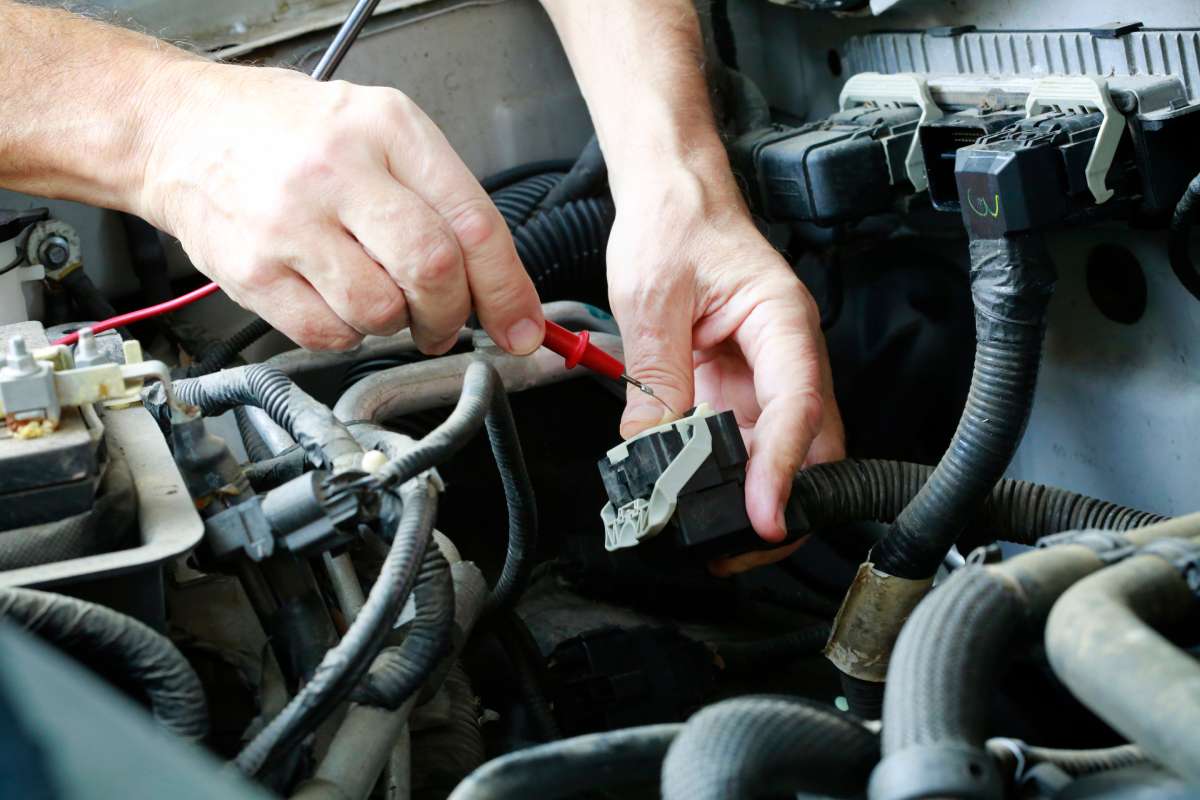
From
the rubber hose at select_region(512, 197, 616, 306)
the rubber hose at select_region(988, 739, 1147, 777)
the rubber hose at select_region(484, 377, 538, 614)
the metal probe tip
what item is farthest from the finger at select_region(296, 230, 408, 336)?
the rubber hose at select_region(988, 739, 1147, 777)

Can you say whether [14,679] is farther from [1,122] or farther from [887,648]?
[1,122]

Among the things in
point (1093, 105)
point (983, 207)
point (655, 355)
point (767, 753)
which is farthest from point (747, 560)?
point (767, 753)

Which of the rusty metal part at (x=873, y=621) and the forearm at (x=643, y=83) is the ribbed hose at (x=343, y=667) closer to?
the rusty metal part at (x=873, y=621)

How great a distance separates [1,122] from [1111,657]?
3.28ft

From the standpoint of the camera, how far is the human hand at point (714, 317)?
42.1 inches

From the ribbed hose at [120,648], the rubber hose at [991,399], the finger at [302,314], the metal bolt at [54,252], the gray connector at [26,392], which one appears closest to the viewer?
the ribbed hose at [120,648]

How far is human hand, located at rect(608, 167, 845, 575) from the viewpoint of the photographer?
1.07 metres

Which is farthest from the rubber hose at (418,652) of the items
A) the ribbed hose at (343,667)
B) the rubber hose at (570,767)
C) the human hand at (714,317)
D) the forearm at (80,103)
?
the forearm at (80,103)

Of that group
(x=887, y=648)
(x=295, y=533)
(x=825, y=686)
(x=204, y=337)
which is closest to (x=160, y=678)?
(x=295, y=533)

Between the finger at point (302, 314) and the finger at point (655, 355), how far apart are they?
0.84 feet

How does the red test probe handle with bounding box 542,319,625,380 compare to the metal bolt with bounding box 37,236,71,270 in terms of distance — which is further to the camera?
the metal bolt with bounding box 37,236,71,270

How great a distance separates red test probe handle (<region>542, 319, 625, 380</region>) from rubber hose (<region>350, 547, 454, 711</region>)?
41 cm

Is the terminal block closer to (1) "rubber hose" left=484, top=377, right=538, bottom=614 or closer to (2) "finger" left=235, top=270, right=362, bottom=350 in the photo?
(1) "rubber hose" left=484, top=377, right=538, bottom=614

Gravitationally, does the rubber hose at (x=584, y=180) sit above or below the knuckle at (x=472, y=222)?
below
